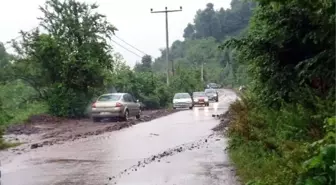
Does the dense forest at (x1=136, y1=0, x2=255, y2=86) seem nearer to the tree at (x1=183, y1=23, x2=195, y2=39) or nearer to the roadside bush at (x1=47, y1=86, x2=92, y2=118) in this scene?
the tree at (x1=183, y1=23, x2=195, y2=39)

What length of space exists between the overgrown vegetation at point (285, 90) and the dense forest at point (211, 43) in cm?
9642

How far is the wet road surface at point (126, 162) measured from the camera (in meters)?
9.99

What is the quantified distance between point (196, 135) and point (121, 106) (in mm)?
8491

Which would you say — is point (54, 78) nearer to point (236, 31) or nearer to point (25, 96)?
point (25, 96)

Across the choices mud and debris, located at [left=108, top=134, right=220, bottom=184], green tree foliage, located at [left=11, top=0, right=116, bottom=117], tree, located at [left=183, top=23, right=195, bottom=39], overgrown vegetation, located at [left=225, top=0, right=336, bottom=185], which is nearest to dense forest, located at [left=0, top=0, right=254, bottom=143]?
green tree foliage, located at [left=11, top=0, right=116, bottom=117]

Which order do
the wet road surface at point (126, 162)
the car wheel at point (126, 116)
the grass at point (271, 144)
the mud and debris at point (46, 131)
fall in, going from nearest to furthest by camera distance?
the grass at point (271, 144)
the wet road surface at point (126, 162)
the mud and debris at point (46, 131)
the car wheel at point (126, 116)

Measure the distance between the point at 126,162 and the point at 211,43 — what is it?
11400 centimetres

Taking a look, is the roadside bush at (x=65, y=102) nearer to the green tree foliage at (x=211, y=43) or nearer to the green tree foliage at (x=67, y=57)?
the green tree foliage at (x=67, y=57)

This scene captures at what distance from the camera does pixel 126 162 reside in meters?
12.5

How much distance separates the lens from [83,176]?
10.5m

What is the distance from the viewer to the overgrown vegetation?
809cm

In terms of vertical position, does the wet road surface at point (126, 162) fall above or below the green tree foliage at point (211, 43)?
below

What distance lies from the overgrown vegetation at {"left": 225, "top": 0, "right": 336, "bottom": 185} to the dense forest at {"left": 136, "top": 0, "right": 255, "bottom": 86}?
96423 mm

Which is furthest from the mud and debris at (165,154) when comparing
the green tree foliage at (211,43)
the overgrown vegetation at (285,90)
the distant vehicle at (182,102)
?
the green tree foliage at (211,43)
